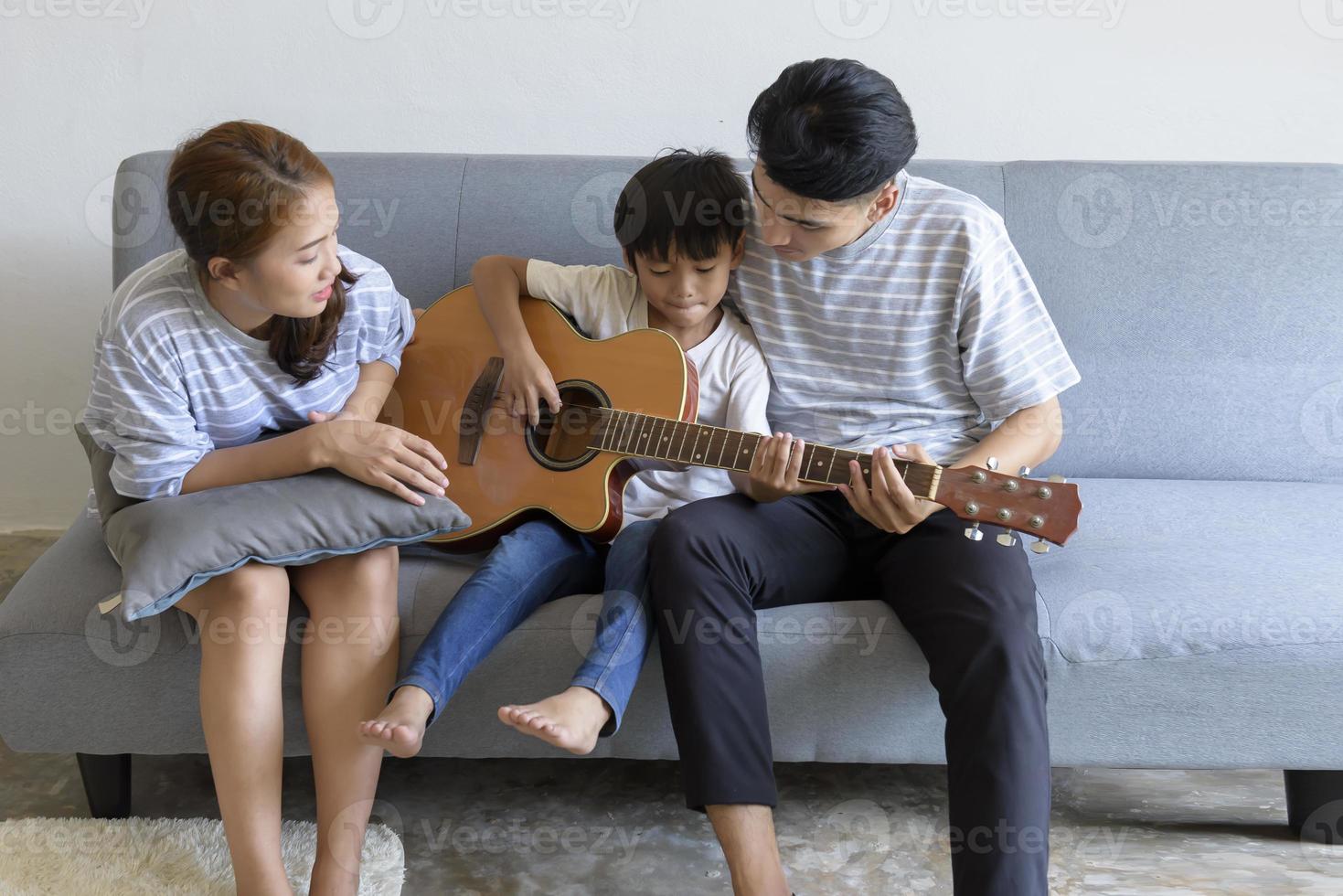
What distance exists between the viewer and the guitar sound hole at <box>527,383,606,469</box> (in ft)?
5.26

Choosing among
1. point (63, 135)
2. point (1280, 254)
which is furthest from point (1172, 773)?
point (63, 135)

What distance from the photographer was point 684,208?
1573mm

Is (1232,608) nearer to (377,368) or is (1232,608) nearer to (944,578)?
(944,578)

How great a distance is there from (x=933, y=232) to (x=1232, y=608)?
61 cm

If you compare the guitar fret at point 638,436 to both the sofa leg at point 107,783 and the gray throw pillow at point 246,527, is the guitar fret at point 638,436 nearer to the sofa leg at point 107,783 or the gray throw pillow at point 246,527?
the gray throw pillow at point 246,527

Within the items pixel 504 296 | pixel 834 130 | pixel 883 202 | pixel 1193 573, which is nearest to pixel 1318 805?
pixel 1193 573

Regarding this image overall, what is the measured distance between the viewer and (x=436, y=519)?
1.46 meters

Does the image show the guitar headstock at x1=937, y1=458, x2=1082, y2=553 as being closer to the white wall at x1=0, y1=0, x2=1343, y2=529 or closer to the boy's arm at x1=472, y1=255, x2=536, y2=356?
the boy's arm at x1=472, y1=255, x2=536, y2=356

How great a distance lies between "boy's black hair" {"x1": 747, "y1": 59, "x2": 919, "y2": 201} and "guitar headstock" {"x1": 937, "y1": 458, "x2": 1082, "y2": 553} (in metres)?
0.38

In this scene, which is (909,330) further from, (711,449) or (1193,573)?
(1193,573)

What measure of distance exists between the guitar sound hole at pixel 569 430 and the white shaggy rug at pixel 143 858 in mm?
546

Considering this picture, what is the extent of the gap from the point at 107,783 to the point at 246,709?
15.1 inches

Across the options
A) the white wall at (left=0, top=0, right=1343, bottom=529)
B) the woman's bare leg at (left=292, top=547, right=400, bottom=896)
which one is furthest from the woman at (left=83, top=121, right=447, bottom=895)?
the white wall at (left=0, top=0, right=1343, bottom=529)

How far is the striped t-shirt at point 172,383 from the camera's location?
1.42m
